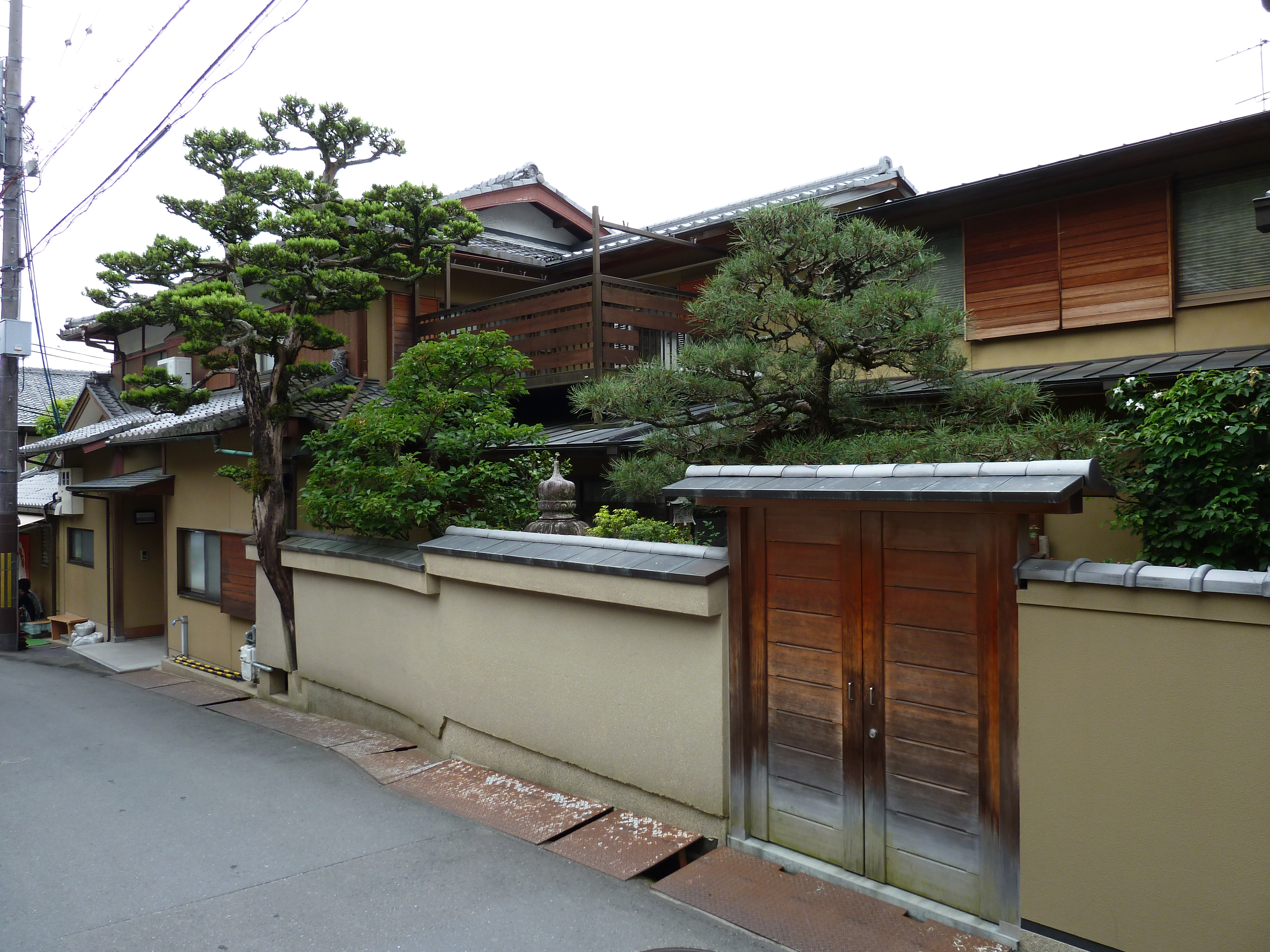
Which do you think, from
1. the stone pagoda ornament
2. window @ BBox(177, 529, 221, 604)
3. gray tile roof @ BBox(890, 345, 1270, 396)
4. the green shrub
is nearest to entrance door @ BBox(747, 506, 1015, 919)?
the green shrub

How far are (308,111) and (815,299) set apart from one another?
27.3 ft

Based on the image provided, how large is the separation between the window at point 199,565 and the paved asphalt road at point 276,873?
21.8 ft

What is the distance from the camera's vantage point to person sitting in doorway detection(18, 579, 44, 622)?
67.4ft

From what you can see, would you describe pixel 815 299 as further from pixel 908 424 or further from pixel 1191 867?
pixel 1191 867

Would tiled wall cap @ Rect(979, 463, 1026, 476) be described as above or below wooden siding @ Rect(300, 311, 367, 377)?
below

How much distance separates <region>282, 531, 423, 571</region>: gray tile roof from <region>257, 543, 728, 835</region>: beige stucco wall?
0.40 ft

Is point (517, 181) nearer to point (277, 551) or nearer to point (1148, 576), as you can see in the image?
point (277, 551)

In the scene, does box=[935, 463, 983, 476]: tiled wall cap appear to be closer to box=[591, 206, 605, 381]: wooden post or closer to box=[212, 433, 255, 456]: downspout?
box=[591, 206, 605, 381]: wooden post

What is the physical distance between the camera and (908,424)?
7051 millimetres

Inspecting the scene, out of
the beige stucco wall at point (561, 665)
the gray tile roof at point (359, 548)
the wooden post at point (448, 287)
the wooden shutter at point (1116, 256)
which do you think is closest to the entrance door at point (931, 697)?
the beige stucco wall at point (561, 665)

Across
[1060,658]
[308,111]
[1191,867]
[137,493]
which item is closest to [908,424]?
[1060,658]

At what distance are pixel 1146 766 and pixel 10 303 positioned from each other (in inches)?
837

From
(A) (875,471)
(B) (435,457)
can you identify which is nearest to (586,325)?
(B) (435,457)

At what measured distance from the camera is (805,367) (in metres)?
7.16
